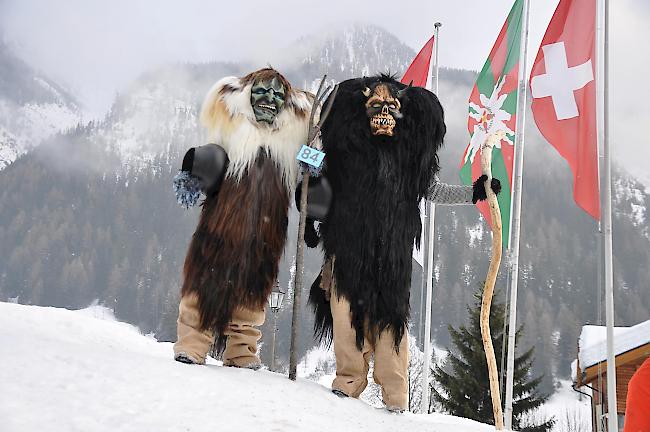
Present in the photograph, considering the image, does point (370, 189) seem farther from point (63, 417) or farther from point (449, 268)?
point (449, 268)

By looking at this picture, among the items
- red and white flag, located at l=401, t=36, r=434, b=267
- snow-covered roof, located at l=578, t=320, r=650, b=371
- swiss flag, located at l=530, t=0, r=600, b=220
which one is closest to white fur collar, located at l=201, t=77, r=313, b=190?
swiss flag, located at l=530, t=0, r=600, b=220

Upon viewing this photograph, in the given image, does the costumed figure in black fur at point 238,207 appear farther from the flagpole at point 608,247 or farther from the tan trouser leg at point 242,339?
the flagpole at point 608,247

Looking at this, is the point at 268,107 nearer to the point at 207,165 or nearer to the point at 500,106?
the point at 207,165

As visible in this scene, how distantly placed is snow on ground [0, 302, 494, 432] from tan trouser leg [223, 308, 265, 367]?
13.6 inches

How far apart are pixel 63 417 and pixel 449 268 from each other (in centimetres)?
7580

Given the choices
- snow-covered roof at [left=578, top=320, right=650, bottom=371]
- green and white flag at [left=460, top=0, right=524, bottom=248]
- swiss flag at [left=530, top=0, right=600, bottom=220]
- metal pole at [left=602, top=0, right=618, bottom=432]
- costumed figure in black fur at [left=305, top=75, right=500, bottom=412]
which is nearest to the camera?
costumed figure in black fur at [left=305, top=75, right=500, bottom=412]

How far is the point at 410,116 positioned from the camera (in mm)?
3777

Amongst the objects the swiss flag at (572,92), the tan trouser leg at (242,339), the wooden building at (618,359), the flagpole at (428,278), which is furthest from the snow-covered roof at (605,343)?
the tan trouser leg at (242,339)

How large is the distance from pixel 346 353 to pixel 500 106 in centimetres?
473

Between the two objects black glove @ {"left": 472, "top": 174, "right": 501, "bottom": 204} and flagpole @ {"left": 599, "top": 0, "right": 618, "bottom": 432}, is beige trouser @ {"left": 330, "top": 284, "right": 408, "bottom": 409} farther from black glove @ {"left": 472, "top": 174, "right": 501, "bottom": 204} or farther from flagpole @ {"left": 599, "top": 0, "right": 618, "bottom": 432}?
flagpole @ {"left": 599, "top": 0, "right": 618, "bottom": 432}

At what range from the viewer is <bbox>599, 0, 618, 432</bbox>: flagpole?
402 centimetres

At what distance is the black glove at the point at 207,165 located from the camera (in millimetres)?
3443

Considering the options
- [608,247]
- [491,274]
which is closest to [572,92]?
[608,247]

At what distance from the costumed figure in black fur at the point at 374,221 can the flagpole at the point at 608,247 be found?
1207 millimetres
